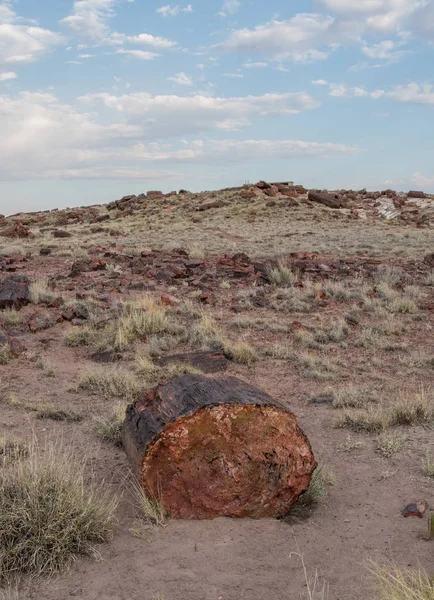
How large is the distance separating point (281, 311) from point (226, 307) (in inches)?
46.8

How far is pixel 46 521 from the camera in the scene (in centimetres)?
445

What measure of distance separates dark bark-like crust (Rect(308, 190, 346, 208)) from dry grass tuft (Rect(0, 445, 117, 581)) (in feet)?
127

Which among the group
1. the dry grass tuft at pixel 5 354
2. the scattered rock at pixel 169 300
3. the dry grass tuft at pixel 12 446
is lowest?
the dry grass tuft at pixel 12 446

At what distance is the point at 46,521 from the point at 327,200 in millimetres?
39480

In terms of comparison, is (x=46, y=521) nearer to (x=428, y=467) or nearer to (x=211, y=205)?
(x=428, y=467)

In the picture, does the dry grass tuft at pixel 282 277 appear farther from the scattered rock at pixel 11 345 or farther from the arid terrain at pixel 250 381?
the scattered rock at pixel 11 345

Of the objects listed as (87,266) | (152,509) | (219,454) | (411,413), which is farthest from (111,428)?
(87,266)

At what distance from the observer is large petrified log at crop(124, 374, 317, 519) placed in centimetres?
492

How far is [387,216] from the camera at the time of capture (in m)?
40.3

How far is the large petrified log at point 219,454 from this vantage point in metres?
4.92

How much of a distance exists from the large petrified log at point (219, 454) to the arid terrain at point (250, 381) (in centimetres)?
19

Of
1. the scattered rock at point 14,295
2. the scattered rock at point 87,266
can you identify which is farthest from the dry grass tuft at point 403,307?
the scattered rock at point 87,266

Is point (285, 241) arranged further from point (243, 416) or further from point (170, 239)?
point (243, 416)

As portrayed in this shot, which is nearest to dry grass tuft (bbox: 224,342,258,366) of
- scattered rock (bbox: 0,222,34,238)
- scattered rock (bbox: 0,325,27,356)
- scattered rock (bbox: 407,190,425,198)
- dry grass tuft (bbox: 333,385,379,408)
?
dry grass tuft (bbox: 333,385,379,408)
